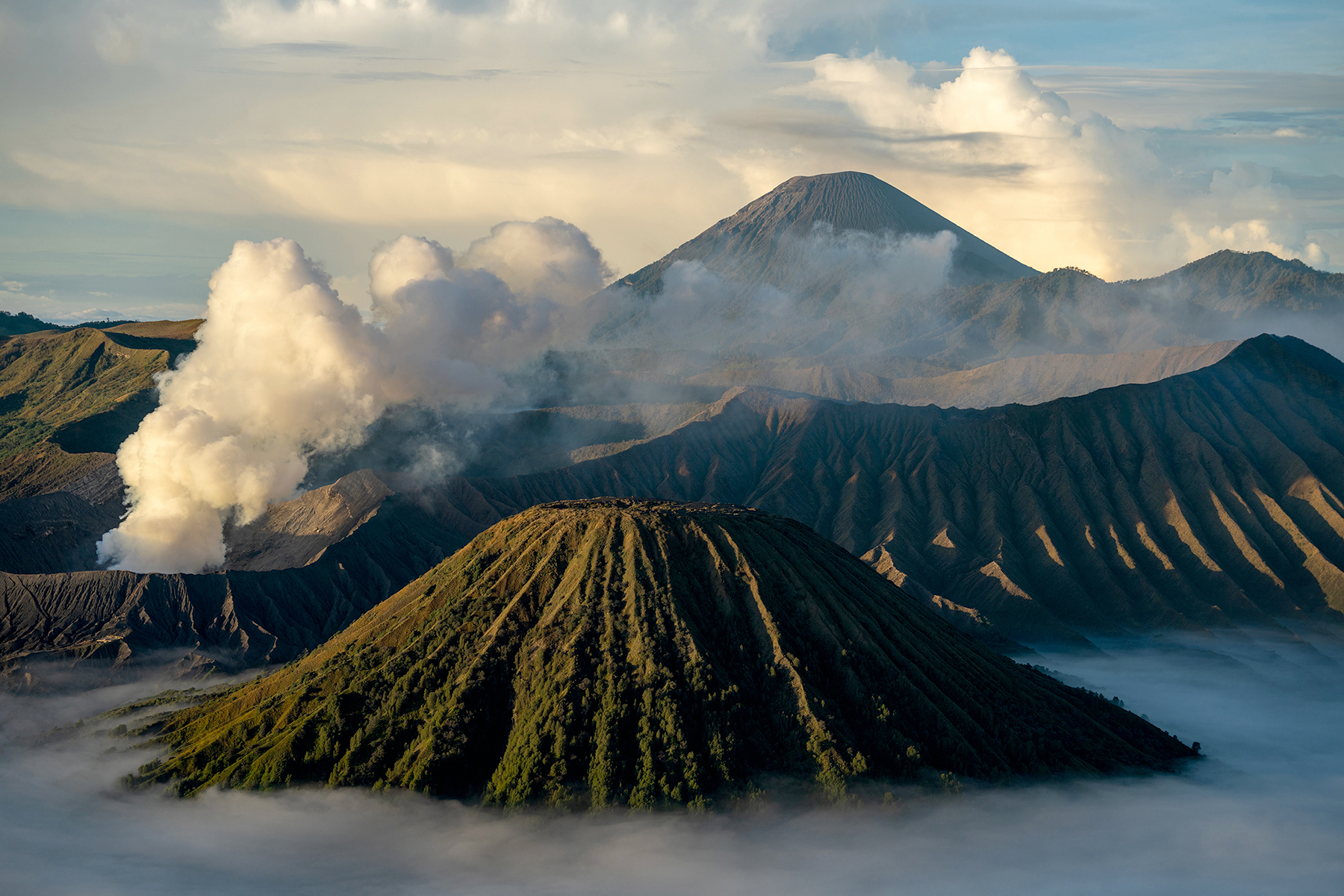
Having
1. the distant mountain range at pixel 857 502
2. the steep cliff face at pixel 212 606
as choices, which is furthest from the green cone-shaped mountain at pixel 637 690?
the distant mountain range at pixel 857 502

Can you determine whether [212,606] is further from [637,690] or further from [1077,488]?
[1077,488]

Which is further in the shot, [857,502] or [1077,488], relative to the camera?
[857,502]

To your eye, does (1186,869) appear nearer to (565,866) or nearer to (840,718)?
(840,718)

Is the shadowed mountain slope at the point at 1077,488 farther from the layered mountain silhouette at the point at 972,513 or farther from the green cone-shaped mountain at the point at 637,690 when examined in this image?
the green cone-shaped mountain at the point at 637,690

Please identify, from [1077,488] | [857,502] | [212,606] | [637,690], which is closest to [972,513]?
[1077,488]

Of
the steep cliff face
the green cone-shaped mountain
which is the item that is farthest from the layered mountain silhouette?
the green cone-shaped mountain

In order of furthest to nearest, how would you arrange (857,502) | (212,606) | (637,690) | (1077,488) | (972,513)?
(857,502) < (972,513) < (1077,488) < (212,606) < (637,690)
